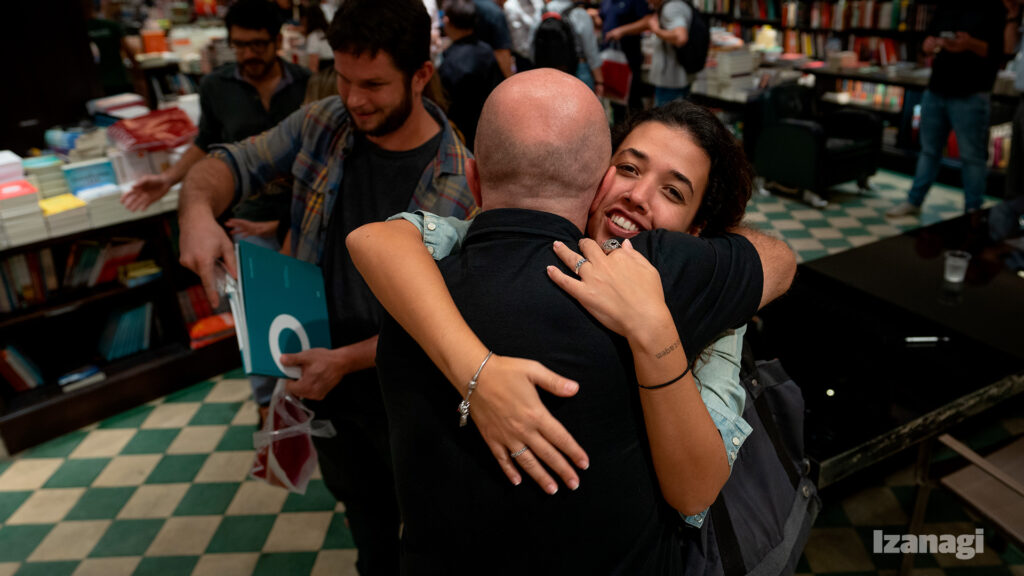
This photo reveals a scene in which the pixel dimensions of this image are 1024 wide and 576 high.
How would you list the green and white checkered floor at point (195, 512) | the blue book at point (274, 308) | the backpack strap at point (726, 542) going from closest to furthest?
the backpack strap at point (726, 542)
the blue book at point (274, 308)
the green and white checkered floor at point (195, 512)

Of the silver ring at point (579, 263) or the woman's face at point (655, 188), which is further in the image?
the woman's face at point (655, 188)

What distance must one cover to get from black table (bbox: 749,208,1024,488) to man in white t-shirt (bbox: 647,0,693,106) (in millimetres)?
2860

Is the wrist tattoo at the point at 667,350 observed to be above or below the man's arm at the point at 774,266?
above

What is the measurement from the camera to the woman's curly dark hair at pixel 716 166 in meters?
1.48

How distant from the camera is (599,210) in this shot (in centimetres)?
144

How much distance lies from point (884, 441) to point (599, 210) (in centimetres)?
142

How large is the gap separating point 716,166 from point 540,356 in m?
0.76

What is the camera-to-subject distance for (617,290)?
0.96 metres

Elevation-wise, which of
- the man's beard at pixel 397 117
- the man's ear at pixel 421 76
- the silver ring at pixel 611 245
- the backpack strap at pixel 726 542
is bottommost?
the backpack strap at pixel 726 542

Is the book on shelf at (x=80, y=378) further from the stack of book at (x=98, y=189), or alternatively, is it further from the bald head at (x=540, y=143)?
the bald head at (x=540, y=143)

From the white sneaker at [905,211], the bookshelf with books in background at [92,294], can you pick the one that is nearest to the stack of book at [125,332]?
the bookshelf with books in background at [92,294]

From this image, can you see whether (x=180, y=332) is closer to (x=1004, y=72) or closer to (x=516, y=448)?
(x=516, y=448)

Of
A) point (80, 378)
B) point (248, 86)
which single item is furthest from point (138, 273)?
point (248, 86)

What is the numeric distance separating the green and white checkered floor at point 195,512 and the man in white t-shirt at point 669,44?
3.87m
